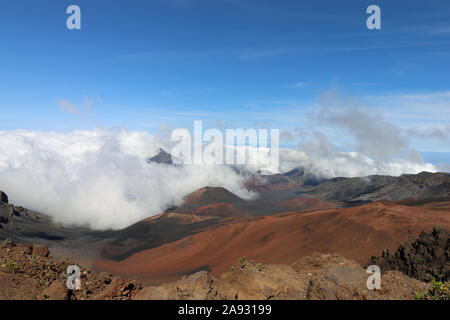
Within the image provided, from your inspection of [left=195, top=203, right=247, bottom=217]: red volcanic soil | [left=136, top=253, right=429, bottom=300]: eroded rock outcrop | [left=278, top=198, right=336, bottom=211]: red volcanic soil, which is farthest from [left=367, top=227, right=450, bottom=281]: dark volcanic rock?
[left=278, top=198, right=336, bottom=211]: red volcanic soil

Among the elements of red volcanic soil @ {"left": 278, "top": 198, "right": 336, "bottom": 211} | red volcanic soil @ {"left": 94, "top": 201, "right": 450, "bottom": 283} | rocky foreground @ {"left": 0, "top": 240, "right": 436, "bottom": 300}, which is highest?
rocky foreground @ {"left": 0, "top": 240, "right": 436, "bottom": 300}

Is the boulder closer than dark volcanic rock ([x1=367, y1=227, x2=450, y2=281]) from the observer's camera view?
Yes

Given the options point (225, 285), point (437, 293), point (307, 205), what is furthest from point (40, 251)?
point (307, 205)

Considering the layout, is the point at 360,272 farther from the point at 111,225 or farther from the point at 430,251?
the point at 111,225

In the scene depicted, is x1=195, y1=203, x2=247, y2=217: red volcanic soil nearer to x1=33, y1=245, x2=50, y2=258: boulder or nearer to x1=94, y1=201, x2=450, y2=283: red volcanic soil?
x1=94, y1=201, x2=450, y2=283: red volcanic soil

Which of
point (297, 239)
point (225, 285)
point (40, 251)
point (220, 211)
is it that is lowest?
point (220, 211)

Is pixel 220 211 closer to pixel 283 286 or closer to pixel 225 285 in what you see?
pixel 283 286

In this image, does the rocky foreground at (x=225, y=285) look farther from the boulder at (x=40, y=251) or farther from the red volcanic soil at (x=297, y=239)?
the red volcanic soil at (x=297, y=239)
